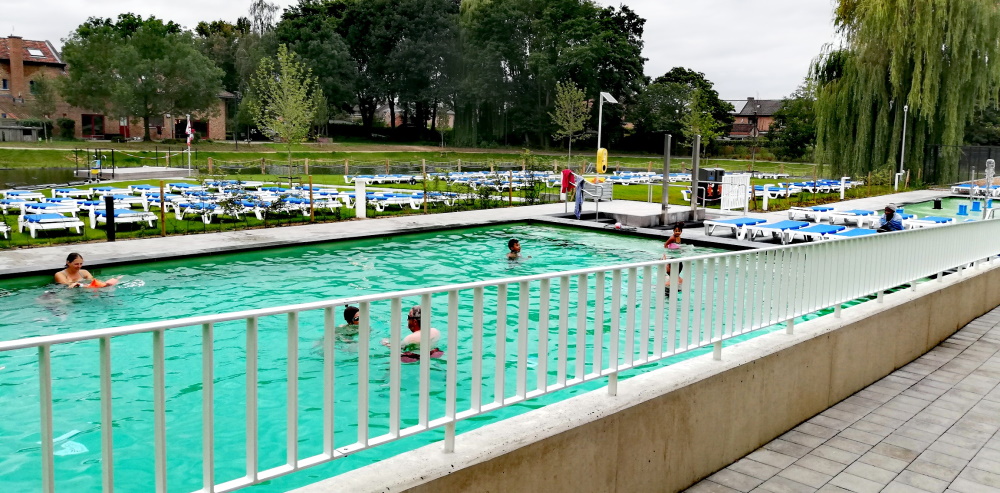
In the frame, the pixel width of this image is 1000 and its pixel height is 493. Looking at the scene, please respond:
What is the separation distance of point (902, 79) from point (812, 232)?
705 inches

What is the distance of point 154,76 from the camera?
5372 centimetres

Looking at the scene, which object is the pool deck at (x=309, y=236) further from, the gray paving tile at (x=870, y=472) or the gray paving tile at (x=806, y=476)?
the gray paving tile at (x=806, y=476)

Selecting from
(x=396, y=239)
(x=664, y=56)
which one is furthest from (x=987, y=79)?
(x=664, y=56)

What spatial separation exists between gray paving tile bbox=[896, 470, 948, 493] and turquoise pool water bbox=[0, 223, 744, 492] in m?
2.21

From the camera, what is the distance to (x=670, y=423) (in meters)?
4.25

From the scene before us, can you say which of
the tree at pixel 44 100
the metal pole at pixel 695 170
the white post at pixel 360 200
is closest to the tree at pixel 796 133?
the metal pole at pixel 695 170

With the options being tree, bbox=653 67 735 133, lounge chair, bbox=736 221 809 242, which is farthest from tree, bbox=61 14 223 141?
lounge chair, bbox=736 221 809 242

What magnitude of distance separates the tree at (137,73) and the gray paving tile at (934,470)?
55825mm

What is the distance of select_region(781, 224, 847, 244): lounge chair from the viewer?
628 inches

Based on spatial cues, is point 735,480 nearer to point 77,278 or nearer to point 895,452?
point 895,452

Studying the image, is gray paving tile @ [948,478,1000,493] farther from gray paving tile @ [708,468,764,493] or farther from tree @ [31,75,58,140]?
tree @ [31,75,58,140]

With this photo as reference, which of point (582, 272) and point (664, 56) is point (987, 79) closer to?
point (582, 272)

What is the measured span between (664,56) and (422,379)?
76510 mm

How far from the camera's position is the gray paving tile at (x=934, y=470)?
4.73m
